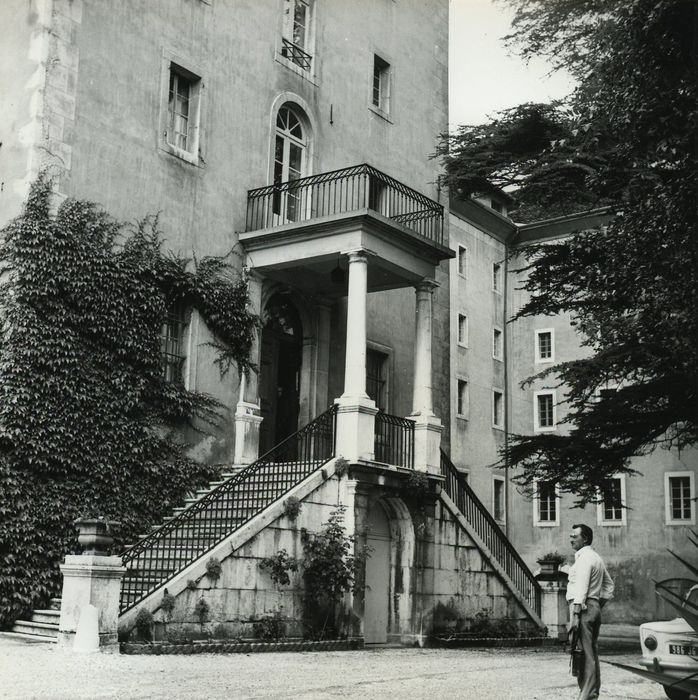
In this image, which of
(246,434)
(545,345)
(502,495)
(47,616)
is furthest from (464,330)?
(47,616)

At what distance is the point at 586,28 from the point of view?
62.4 ft

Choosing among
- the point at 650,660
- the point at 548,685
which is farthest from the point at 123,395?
the point at 650,660

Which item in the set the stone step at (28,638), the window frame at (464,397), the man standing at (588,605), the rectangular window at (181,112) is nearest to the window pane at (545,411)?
the window frame at (464,397)

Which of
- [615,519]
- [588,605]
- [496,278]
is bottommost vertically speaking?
[588,605]

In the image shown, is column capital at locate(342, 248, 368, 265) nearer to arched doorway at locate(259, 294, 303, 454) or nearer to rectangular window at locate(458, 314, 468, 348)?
arched doorway at locate(259, 294, 303, 454)

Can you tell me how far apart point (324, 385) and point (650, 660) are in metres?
12.6

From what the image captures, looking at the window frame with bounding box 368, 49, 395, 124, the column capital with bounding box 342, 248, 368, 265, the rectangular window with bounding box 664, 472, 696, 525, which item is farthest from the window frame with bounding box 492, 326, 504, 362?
the column capital with bounding box 342, 248, 368, 265

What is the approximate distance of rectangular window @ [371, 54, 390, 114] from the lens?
25.7 metres

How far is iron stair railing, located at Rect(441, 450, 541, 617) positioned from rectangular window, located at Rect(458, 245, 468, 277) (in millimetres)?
16649

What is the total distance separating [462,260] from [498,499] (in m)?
9.35

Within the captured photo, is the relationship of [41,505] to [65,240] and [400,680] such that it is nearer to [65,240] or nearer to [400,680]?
[65,240]

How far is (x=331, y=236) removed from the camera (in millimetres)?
19656

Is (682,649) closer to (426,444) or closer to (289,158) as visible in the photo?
(426,444)

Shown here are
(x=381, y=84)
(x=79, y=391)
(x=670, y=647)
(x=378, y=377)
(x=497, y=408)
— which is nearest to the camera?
(x=670, y=647)
